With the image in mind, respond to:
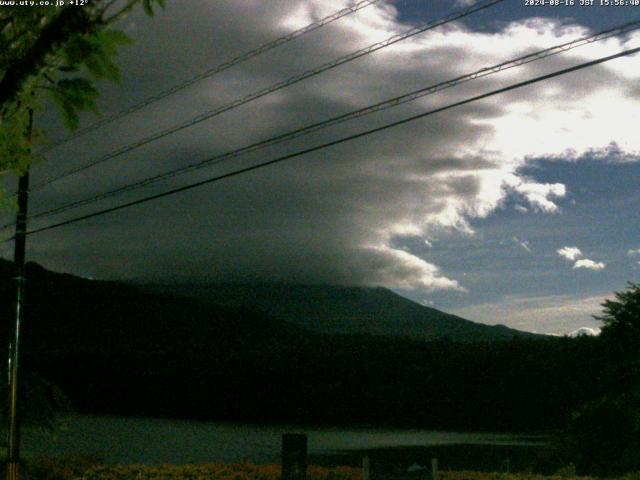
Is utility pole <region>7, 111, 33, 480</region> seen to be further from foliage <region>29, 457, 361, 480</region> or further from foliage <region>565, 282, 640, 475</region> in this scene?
foliage <region>565, 282, 640, 475</region>

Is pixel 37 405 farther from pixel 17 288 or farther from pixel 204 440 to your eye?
pixel 204 440

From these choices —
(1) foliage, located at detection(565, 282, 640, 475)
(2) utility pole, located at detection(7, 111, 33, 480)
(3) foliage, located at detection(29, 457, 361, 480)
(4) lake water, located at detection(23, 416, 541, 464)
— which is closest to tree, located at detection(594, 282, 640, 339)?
(1) foliage, located at detection(565, 282, 640, 475)

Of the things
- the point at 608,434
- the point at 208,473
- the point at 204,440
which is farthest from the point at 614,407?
the point at 204,440

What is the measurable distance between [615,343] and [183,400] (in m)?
54.9

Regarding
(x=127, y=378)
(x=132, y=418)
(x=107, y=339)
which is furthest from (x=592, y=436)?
(x=107, y=339)

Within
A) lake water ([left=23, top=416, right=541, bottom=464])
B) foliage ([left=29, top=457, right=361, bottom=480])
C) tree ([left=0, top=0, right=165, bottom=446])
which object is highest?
tree ([left=0, top=0, right=165, bottom=446])

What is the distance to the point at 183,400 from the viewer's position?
68250 mm

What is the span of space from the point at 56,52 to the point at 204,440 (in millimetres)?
42451

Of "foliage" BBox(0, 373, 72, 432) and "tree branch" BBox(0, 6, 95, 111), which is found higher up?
"tree branch" BBox(0, 6, 95, 111)

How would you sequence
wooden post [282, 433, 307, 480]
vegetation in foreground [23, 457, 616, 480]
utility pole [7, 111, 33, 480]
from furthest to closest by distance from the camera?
utility pole [7, 111, 33, 480] < vegetation in foreground [23, 457, 616, 480] < wooden post [282, 433, 307, 480]

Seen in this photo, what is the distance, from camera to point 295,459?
1423 cm

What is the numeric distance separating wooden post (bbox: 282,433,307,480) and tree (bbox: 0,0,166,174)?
34.6 feet

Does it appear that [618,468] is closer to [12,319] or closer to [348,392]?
[12,319]

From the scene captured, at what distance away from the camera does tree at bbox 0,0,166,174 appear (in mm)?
3834
